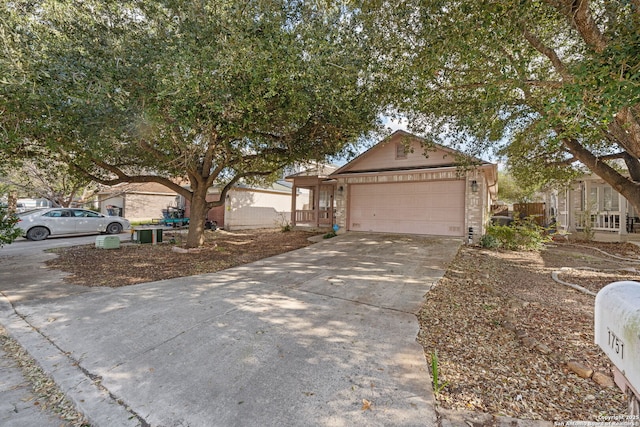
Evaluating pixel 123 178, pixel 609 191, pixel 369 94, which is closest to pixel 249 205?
pixel 123 178

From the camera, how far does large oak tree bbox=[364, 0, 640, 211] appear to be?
409cm

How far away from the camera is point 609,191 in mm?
14000

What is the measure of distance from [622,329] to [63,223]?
18.4 m

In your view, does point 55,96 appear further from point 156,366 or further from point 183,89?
point 156,366

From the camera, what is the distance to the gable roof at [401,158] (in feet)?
36.3

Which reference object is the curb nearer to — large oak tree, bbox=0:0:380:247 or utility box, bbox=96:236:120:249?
large oak tree, bbox=0:0:380:247

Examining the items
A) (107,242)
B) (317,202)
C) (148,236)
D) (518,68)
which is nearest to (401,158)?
(317,202)

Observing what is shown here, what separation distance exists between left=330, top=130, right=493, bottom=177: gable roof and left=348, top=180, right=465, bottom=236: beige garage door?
0.75 m

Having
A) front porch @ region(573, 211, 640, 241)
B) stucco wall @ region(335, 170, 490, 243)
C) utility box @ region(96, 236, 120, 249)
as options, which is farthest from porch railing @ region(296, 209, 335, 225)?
front porch @ region(573, 211, 640, 241)

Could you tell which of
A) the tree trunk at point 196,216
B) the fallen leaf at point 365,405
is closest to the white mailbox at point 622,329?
the fallen leaf at point 365,405

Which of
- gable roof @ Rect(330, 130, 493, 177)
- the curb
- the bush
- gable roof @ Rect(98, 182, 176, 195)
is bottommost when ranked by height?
the curb

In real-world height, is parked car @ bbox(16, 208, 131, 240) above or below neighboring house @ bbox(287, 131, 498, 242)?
below

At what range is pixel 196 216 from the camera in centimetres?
1038

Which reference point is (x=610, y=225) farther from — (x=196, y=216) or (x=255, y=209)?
(x=255, y=209)
